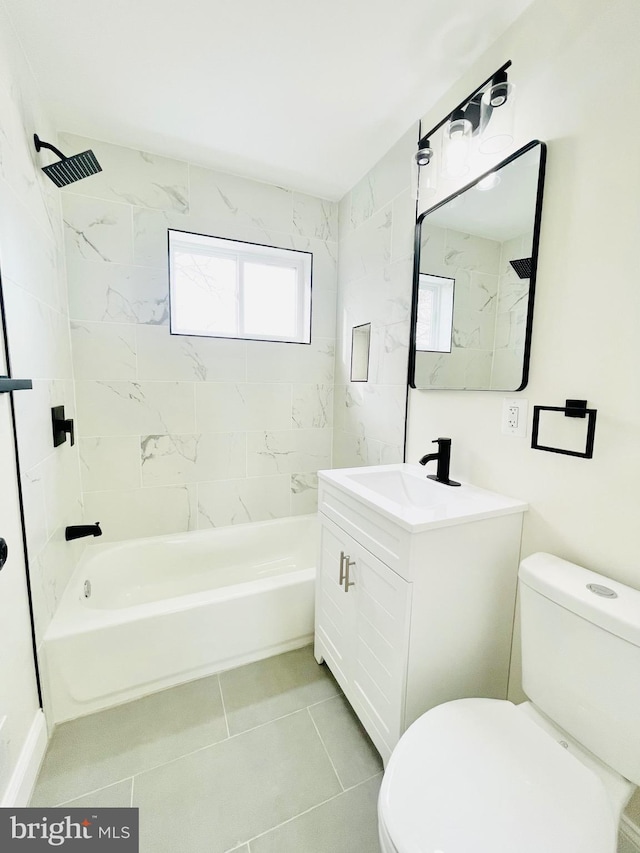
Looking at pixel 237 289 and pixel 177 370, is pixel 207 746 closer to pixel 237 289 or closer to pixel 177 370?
pixel 177 370

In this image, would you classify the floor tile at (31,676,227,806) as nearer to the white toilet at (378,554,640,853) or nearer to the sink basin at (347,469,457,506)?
the white toilet at (378,554,640,853)

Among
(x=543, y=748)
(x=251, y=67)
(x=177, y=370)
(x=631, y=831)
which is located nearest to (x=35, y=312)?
(x=177, y=370)

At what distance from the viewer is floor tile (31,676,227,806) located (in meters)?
1.12

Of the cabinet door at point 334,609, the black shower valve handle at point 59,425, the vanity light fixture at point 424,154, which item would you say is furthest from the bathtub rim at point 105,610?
the vanity light fixture at point 424,154

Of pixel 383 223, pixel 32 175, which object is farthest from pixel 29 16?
pixel 383 223

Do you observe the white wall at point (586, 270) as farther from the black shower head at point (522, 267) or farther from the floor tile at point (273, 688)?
the floor tile at point (273, 688)

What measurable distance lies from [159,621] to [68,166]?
1.88 meters

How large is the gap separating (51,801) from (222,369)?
1878 millimetres

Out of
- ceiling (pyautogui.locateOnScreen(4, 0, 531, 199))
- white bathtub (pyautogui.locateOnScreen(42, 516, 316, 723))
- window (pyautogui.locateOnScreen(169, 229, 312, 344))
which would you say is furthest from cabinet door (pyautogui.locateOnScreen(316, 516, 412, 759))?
ceiling (pyautogui.locateOnScreen(4, 0, 531, 199))

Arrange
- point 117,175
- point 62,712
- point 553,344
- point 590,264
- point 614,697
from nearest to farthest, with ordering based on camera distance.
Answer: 1. point 614,697
2. point 590,264
3. point 553,344
4. point 62,712
5. point 117,175

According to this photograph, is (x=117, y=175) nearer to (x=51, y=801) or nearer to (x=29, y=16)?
(x=29, y=16)

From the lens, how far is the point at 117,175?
179 centimetres

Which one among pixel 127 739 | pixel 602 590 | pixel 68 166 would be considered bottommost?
pixel 127 739

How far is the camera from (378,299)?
6.30 ft
